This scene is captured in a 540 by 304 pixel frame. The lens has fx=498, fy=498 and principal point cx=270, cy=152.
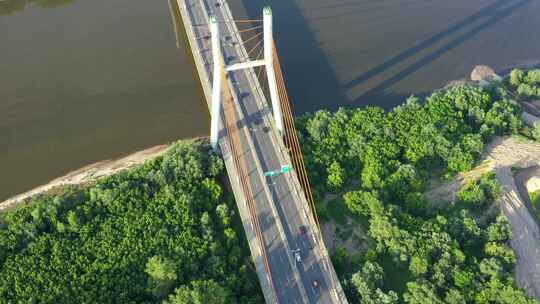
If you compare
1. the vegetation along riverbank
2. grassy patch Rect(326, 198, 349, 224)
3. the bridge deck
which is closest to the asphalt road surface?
the bridge deck

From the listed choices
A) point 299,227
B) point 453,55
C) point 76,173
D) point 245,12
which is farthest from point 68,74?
point 453,55

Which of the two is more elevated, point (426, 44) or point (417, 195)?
point (426, 44)

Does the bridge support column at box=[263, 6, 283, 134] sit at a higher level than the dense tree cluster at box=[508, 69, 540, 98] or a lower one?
higher

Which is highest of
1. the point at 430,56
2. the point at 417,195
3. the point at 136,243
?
the point at 430,56

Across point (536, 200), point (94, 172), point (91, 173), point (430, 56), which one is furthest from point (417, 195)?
point (91, 173)

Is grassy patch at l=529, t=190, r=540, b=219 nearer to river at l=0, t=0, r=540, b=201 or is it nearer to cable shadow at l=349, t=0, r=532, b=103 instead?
river at l=0, t=0, r=540, b=201

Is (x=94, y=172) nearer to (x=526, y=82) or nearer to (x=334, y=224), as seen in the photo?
(x=334, y=224)
